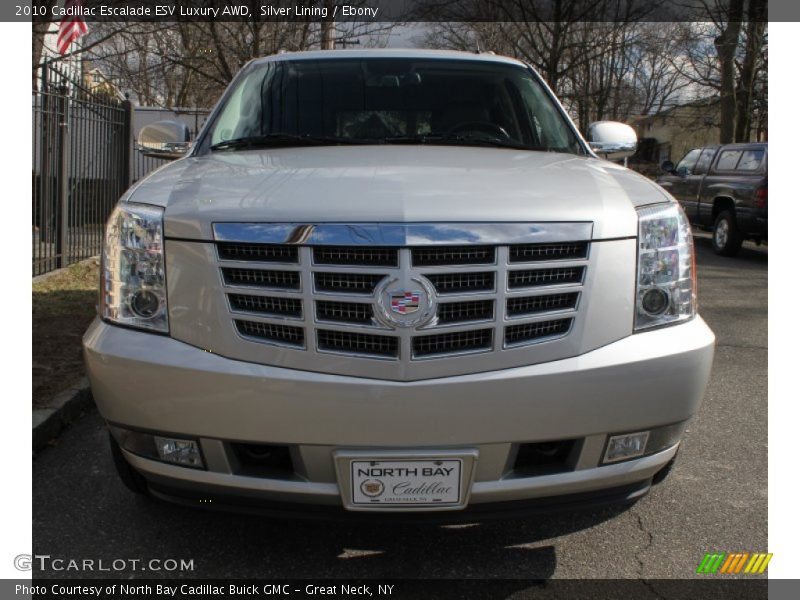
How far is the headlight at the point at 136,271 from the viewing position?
2.64m

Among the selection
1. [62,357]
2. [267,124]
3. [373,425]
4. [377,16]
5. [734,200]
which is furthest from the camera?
[377,16]

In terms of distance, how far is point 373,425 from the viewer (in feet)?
7.95

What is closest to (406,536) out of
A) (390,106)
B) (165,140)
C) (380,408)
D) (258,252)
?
(380,408)

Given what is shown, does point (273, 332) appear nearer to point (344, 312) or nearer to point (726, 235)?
point (344, 312)

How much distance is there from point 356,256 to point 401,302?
0.63 ft

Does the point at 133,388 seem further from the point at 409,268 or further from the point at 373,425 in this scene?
the point at 409,268

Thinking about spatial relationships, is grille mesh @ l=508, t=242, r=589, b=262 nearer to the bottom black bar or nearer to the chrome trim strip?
the chrome trim strip

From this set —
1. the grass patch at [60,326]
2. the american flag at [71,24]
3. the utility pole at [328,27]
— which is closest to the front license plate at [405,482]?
the grass patch at [60,326]

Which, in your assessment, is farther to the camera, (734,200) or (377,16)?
(377,16)

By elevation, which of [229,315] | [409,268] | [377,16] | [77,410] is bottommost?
[77,410]

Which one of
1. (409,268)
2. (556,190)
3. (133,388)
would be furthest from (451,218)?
(133,388)

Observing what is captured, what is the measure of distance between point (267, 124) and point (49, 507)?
1.98 metres

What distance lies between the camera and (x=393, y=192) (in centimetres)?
260

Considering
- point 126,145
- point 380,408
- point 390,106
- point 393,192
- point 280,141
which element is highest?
point 390,106
